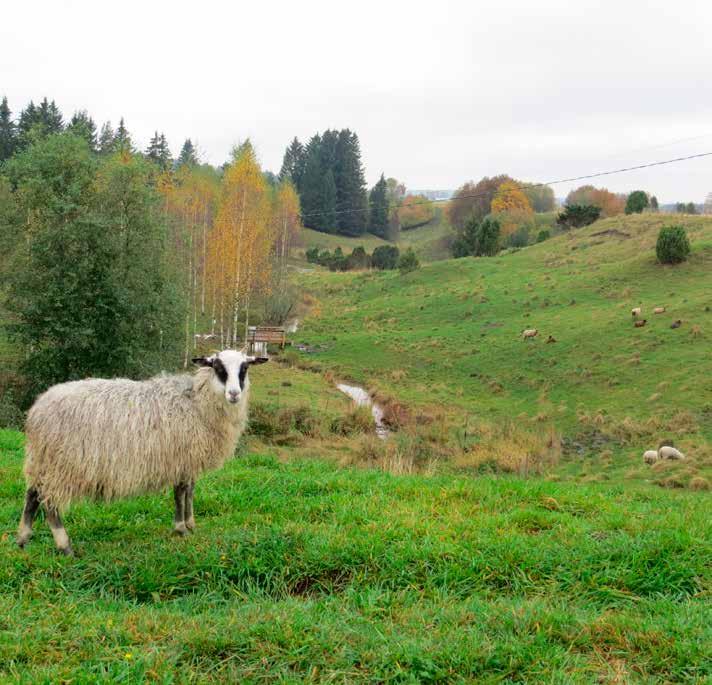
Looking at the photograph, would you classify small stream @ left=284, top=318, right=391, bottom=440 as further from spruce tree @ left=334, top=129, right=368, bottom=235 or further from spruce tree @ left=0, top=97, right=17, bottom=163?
spruce tree @ left=334, top=129, right=368, bottom=235

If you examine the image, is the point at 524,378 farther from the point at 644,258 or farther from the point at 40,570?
the point at 40,570

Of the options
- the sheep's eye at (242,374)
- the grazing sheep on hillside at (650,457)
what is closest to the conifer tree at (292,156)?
the grazing sheep on hillside at (650,457)

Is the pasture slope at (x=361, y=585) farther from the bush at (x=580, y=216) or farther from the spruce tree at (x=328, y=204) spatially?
the spruce tree at (x=328, y=204)

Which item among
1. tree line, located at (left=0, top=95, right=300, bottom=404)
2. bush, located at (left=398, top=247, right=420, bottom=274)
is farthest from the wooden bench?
bush, located at (left=398, top=247, right=420, bottom=274)

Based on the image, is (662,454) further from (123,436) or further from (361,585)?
(123,436)

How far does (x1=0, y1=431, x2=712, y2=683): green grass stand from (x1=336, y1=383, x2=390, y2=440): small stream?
47.9 feet

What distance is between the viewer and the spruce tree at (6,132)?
71.9 m

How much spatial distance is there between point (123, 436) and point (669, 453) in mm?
16367

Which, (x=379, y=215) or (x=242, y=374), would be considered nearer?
(x=242, y=374)

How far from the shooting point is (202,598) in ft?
17.8

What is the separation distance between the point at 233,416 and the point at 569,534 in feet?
12.7

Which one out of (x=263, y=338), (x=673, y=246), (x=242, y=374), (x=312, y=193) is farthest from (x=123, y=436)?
(x=312, y=193)

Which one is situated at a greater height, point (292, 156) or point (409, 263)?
point (292, 156)

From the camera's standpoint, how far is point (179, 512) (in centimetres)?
701
